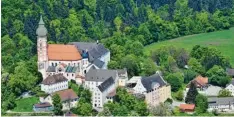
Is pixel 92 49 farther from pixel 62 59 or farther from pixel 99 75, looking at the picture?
pixel 99 75

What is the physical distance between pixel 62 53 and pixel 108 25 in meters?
13.7

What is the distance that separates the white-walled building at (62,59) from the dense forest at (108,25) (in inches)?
17.5

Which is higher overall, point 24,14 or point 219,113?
point 24,14

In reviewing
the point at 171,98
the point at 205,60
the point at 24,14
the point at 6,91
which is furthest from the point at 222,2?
the point at 6,91

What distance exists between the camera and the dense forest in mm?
24531

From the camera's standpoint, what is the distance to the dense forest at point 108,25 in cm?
2453

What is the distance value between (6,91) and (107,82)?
3.11 metres

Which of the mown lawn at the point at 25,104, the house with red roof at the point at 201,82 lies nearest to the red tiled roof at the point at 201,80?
the house with red roof at the point at 201,82

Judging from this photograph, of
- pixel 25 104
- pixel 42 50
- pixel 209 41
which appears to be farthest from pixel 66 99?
pixel 209 41

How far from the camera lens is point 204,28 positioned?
121 feet

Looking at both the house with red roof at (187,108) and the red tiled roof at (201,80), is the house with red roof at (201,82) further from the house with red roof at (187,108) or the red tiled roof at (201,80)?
the house with red roof at (187,108)

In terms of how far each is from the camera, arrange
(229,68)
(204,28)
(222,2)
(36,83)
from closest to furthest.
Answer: (36,83)
(229,68)
(204,28)
(222,2)

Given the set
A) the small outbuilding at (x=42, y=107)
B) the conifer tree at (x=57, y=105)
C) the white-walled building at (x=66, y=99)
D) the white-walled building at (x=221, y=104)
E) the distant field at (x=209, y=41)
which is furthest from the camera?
the distant field at (x=209, y=41)

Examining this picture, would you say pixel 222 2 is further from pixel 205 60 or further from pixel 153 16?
pixel 205 60
